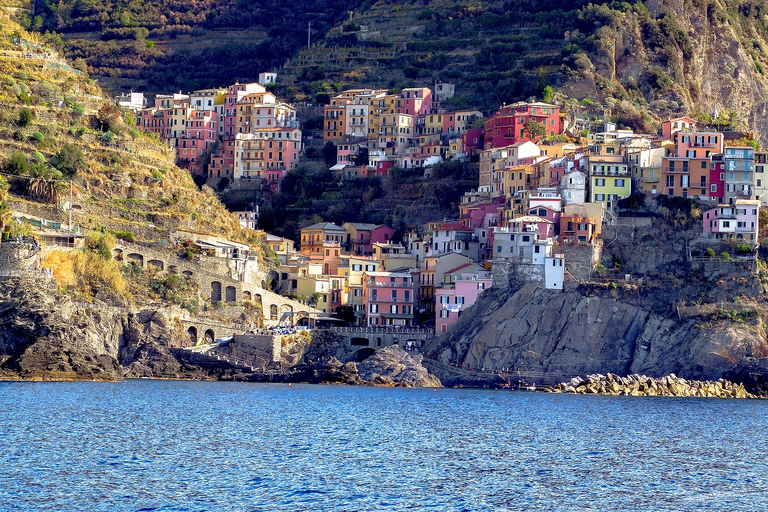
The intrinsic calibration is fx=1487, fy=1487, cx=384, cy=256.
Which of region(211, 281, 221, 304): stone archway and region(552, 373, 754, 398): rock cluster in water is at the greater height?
region(211, 281, 221, 304): stone archway

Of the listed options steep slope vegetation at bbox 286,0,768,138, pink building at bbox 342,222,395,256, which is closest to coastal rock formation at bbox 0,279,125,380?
pink building at bbox 342,222,395,256

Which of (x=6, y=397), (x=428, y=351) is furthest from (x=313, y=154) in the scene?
(x=6, y=397)

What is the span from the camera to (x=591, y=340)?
288 feet

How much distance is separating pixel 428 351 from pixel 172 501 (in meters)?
49.5

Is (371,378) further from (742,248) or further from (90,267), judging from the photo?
(742,248)

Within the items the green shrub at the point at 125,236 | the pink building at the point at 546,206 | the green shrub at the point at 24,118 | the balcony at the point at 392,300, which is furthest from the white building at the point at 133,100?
the pink building at the point at 546,206

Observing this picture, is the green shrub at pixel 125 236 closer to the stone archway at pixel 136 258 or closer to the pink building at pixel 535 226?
the stone archway at pixel 136 258

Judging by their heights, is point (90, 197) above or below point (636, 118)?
below

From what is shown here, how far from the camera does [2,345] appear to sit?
77.9 meters

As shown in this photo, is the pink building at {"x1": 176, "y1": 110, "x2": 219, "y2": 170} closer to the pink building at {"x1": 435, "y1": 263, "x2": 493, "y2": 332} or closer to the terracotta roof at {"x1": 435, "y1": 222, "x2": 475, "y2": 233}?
the terracotta roof at {"x1": 435, "y1": 222, "x2": 475, "y2": 233}

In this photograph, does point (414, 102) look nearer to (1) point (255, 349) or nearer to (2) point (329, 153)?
(2) point (329, 153)

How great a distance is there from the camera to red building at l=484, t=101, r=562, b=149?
4338 inches

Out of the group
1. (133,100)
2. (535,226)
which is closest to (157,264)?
(535,226)

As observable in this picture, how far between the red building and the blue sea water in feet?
118
